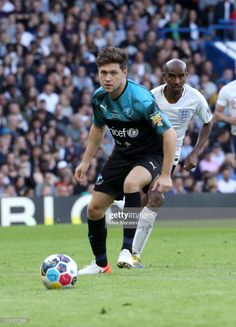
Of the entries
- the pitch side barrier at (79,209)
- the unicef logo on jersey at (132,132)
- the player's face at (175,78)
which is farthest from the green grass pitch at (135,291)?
the pitch side barrier at (79,209)

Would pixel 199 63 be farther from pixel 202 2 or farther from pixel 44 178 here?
pixel 44 178

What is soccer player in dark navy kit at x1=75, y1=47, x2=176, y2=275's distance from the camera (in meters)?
9.77

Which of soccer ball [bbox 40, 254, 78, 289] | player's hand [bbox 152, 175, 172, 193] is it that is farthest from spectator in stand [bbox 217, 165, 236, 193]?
soccer ball [bbox 40, 254, 78, 289]

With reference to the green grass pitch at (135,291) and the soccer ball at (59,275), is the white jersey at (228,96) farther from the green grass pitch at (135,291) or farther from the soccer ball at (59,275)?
the soccer ball at (59,275)

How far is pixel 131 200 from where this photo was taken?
9984mm

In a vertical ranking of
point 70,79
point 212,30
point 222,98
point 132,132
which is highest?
point 132,132

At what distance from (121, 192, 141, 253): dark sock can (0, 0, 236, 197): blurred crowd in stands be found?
10077mm

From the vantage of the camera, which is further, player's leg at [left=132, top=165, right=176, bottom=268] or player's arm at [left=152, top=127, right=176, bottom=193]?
player's leg at [left=132, top=165, right=176, bottom=268]

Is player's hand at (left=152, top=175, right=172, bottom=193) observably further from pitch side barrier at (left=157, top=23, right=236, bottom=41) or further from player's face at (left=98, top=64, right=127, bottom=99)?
pitch side barrier at (left=157, top=23, right=236, bottom=41)

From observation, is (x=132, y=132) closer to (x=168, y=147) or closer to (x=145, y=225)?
(x=168, y=147)

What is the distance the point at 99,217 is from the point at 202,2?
18.5 metres

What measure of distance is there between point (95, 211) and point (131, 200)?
0.38 meters

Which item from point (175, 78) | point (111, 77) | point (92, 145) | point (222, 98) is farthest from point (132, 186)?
point (222, 98)

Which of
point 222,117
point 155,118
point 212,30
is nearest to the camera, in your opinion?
point 155,118
